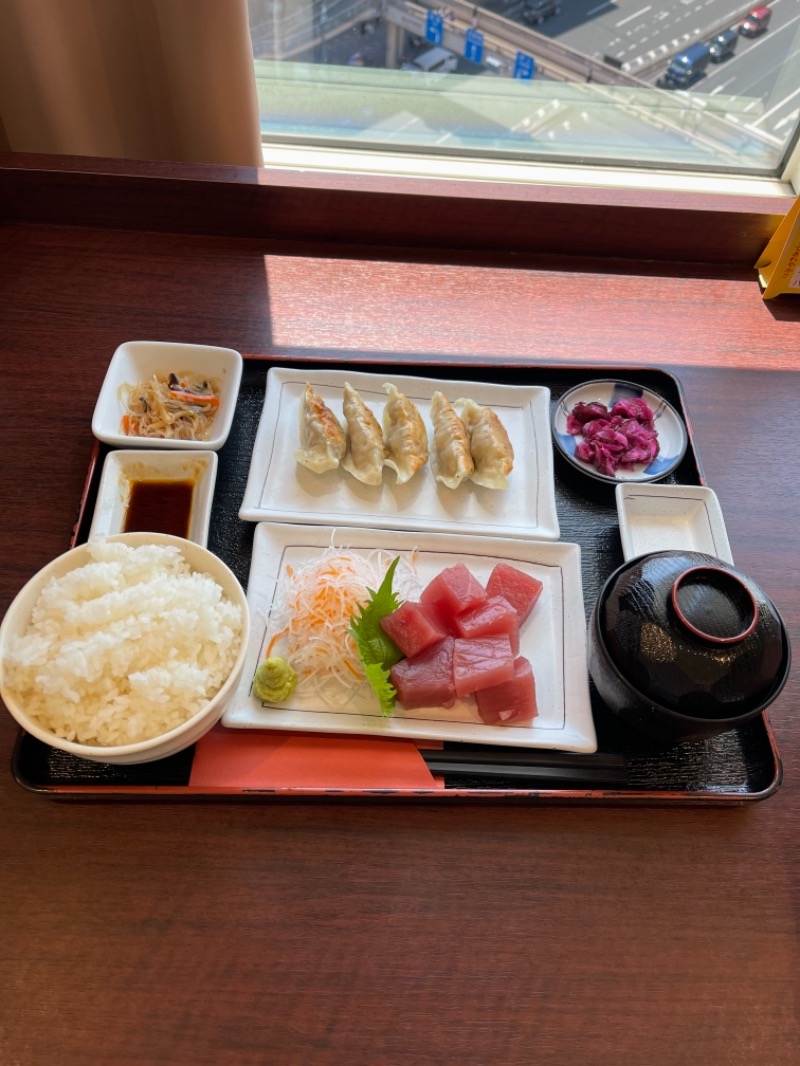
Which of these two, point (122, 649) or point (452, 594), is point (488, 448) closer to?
point (452, 594)

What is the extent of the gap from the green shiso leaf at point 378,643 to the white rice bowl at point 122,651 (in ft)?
0.72

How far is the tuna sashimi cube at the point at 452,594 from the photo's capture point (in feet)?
4.67

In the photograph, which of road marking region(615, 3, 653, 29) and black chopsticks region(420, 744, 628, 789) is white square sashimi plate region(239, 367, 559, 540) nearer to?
black chopsticks region(420, 744, 628, 789)

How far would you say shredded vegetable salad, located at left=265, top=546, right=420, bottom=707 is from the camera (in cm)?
139

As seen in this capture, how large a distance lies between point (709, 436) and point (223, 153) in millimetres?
1631

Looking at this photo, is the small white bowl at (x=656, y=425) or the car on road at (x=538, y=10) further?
the car on road at (x=538, y=10)

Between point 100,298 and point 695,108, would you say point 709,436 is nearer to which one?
point 695,108

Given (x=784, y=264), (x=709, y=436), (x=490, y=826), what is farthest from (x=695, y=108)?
(x=490, y=826)

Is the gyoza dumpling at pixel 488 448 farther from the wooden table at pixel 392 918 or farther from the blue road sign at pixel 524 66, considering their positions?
the blue road sign at pixel 524 66

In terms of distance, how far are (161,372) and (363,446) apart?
1.72ft

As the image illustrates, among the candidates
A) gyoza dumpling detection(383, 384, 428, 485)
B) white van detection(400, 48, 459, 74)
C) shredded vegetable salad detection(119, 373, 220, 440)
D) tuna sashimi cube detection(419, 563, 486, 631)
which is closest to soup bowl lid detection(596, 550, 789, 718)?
tuna sashimi cube detection(419, 563, 486, 631)

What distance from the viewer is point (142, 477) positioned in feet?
5.35

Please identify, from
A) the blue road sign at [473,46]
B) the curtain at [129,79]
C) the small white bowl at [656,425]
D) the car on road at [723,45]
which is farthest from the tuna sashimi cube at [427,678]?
the car on road at [723,45]

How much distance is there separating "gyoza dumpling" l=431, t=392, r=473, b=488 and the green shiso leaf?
1.13 feet
